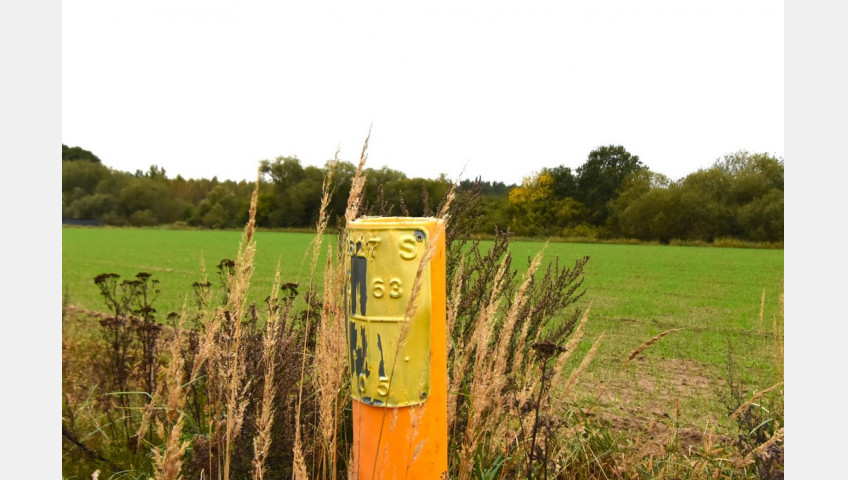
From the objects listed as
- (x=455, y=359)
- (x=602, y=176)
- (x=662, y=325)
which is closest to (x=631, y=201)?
(x=602, y=176)

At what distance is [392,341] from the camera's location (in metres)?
1.59

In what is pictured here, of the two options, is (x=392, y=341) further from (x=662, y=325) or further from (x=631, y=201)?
(x=631, y=201)

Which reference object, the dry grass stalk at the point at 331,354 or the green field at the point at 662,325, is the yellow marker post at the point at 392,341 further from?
the green field at the point at 662,325

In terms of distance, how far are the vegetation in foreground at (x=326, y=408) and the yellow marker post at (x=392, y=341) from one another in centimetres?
10

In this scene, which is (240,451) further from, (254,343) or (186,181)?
(186,181)

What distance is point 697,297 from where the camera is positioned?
Result: 1343 centimetres

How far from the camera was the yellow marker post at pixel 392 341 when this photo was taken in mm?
1589

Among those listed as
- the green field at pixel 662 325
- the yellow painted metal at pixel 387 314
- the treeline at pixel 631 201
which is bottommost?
the green field at pixel 662 325

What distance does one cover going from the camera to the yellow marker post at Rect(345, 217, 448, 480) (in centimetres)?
159

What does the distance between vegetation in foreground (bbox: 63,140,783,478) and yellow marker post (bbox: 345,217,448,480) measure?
0.10 metres

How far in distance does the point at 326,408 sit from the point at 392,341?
28 centimetres

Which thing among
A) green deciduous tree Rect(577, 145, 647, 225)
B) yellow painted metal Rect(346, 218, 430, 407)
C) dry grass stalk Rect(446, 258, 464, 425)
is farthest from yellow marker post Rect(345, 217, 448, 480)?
green deciduous tree Rect(577, 145, 647, 225)

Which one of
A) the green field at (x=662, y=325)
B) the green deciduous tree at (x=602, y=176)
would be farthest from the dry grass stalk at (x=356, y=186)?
the green deciduous tree at (x=602, y=176)

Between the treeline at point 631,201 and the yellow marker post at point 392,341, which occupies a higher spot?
the treeline at point 631,201
